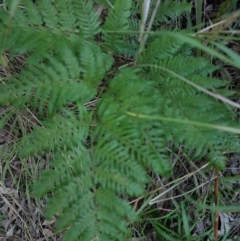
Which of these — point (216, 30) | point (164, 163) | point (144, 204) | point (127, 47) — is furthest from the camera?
point (144, 204)

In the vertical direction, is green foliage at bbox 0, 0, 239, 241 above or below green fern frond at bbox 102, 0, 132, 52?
below

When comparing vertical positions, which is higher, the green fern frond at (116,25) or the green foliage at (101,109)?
the green fern frond at (116,25)

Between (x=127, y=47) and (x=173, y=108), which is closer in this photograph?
(x=173, y=108)

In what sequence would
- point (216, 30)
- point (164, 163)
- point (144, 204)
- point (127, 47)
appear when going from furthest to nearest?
point (144, 204) → point (127, 47) → point (216, 30) → point (164, 163)

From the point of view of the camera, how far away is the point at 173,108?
1.63 metres

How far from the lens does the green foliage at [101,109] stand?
161 centimetres

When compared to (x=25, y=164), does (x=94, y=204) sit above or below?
above

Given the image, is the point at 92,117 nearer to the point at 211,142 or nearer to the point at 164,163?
the point at 164,163

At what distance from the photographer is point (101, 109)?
166 cm

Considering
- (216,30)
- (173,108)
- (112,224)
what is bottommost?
(112,224)

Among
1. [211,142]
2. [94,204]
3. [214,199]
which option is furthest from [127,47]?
[214,199]

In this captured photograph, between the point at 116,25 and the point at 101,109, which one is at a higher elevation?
the point at 116,25

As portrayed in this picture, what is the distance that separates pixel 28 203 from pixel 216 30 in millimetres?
1106

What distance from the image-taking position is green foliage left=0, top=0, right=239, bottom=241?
1.61m
